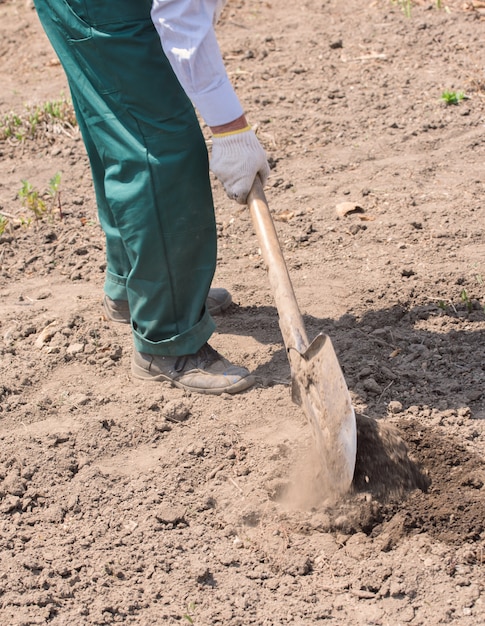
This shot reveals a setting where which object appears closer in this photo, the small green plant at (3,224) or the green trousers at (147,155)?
the green trousers at (147,155)

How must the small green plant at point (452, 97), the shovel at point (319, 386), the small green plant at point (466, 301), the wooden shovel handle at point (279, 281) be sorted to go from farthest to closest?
the small green plant at point (452, 97)
the small green plant at point (466, 301)
the wooden shovel handle at point (279, 281)
the shovel at point (319, 386)

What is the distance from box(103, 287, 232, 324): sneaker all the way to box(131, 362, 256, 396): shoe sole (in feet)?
1.32

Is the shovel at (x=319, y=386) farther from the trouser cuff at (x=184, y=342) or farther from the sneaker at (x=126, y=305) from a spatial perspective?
the sneaker at (x=126, y=305)

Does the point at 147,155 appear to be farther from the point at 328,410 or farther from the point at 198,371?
the point at 328,410

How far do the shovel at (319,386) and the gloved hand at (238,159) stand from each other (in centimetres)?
14

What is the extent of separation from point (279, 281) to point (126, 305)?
1069mm

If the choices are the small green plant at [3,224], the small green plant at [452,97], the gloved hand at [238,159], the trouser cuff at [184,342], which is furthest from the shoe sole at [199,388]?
the small green plant at [452,97]

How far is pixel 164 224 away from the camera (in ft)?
9.93

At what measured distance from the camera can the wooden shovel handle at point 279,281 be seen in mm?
2793

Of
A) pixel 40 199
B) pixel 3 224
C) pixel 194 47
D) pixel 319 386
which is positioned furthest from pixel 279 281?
pixel 40 199

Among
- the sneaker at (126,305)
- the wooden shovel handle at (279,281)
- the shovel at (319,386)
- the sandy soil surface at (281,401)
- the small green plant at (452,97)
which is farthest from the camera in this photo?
the small green plant at (452,97)

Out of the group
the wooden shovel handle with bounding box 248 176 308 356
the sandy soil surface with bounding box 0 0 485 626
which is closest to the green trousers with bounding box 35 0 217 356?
the wooden shovel handle with bounding box 248 176 308 356

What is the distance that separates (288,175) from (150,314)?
6.01 feet

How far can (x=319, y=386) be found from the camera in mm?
2654
